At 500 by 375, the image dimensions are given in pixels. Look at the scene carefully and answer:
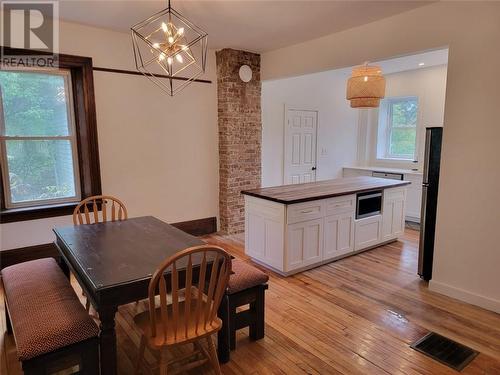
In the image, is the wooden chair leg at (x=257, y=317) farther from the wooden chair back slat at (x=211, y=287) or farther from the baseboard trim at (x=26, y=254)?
the baseboard trim at (x=26, y=254)

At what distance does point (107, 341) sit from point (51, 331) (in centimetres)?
28

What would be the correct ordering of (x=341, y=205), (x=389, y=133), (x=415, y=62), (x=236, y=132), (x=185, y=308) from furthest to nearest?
(x=389, y=133) → (x=415, y=62) → (x=236, y=132) → (x=341, y=205) → (x=185, y=308)

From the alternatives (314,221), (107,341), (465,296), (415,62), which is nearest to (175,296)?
(107,341)

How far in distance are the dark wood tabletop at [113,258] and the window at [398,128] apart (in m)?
5.34

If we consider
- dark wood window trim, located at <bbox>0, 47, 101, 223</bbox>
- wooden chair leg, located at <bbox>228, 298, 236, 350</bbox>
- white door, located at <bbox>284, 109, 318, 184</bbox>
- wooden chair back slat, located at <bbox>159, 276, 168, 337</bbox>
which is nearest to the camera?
wooden chair back slat, located at <bbox>159, 276, 168, 337</bbox>

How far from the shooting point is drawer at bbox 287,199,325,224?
3.28 m

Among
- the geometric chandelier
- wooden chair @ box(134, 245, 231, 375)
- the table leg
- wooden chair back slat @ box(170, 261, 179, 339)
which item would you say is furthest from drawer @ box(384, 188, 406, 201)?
the table leg

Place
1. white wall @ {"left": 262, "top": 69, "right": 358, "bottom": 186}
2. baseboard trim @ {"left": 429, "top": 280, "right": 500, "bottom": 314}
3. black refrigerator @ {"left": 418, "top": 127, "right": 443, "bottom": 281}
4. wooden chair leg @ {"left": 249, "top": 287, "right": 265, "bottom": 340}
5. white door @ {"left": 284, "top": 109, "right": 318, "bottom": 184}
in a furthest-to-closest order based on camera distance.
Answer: white door @ {"left": 284, "top": 109, "right": 318, "bottom": 184} → white wall @ {"left": 262, "top": 69, "right": 358, "bottom": 186} → black refrigerator @ {"left": 418, "top": 127, "right": 443, "bottom": 281} → baseboard trim @ {"left": 429, "top": 280, "right": 500, "bottom": 314} → wooden chair leg @ {"left": 249, "top": 287, "right": 265, "bottom": 340}

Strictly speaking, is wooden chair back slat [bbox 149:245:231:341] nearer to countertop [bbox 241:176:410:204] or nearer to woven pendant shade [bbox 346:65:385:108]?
countertop [bbox 241:176:410:204]

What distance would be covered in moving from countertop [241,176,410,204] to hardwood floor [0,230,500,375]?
861 millimetres

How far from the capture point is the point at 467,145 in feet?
9.22

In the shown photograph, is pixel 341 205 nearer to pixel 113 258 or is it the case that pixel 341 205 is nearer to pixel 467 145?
pixel 467 145

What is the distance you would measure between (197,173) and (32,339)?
335cm

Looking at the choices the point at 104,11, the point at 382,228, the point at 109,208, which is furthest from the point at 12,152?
the point at 382,228
